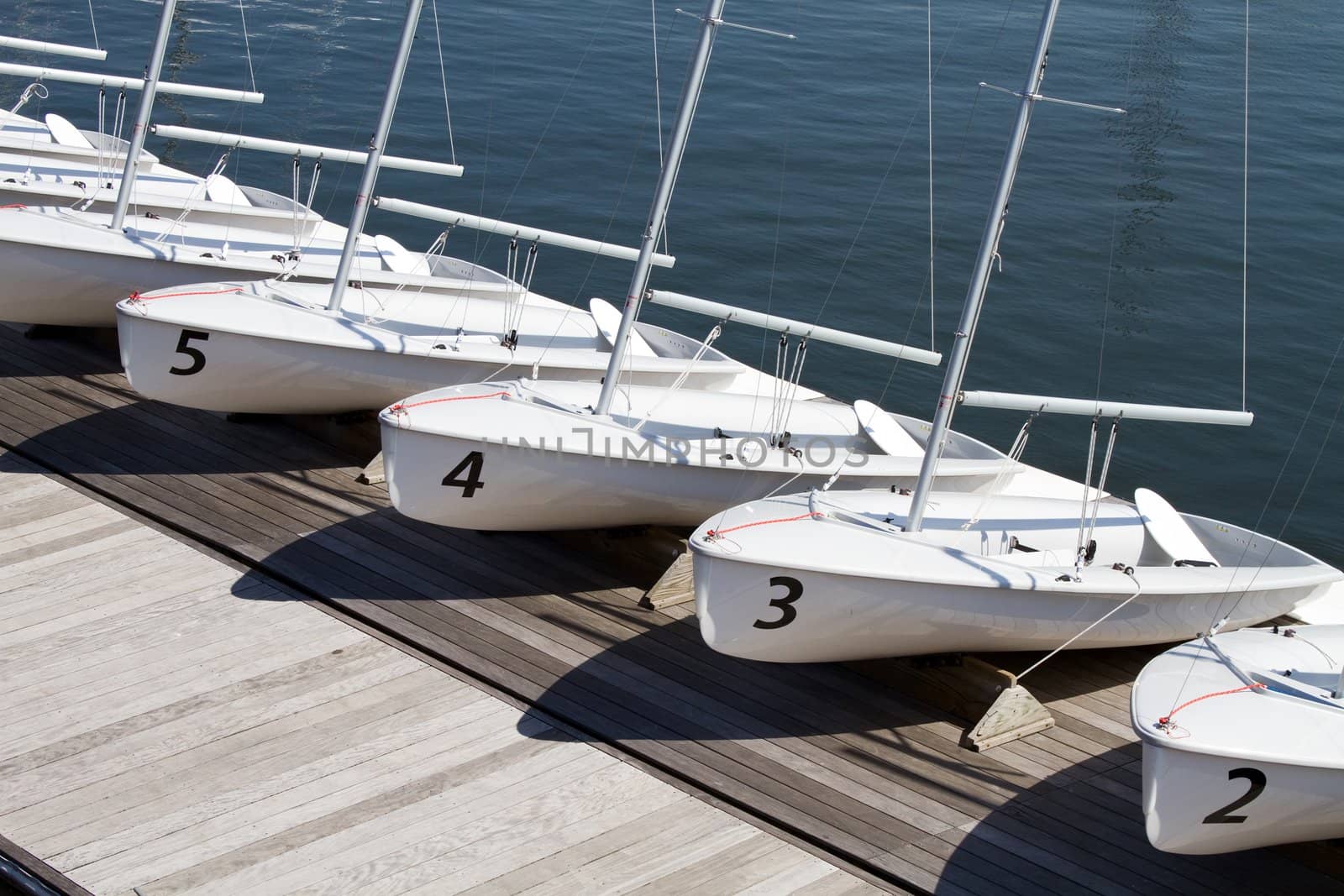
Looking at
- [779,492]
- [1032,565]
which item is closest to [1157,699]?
[1032,565]

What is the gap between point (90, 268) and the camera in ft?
33.0

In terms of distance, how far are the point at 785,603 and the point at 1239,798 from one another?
7.06 feet

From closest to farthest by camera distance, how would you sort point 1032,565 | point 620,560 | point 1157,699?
point 1157,699
point 1032,565
point 620,560

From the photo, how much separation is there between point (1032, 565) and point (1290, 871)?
1.83 metres

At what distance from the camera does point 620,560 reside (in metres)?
8.46

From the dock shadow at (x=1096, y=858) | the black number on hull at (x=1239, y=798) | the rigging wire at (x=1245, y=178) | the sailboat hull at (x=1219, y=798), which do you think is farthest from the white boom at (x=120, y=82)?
the black number on hull at (x=1239, y=798)

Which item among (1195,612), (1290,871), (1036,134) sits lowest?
(1290,871)

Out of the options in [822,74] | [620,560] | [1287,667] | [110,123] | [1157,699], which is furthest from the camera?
[822,74]

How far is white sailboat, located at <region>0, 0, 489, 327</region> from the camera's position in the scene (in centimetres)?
994

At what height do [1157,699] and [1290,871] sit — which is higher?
[1157,699]

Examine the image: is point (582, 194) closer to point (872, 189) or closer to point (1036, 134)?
point (872, 189)

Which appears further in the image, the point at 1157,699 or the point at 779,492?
the point at 779,492

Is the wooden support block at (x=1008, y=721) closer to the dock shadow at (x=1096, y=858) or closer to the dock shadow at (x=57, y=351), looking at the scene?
the dock shadow at (x=1096, y=858)

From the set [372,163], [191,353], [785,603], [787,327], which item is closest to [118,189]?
[372,163]
